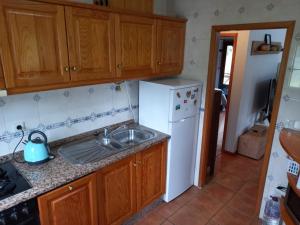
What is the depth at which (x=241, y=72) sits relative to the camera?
333cm

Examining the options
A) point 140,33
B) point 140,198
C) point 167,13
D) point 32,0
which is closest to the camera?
point 32,0

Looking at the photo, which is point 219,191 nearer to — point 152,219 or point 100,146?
point 152,219

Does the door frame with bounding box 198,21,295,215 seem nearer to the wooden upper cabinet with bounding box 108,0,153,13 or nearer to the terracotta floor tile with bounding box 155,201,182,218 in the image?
the terracotta floor tile with bounding box 155,201,182,218

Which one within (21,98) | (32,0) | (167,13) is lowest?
(21,98)

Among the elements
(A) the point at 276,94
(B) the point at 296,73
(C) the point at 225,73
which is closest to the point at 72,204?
(A) the point at 276,94

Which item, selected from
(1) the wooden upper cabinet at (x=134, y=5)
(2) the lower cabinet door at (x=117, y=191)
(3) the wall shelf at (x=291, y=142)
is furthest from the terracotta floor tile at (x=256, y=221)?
Answer: (1) the wooden upper cabinet at (x=134, y=5)

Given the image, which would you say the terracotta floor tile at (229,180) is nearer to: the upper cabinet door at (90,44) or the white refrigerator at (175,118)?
the white refrigerator at (175,118)

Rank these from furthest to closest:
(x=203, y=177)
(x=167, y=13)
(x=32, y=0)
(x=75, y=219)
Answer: (x=203, y=177) < (x=167, y=13) < (x=75, y=219) < (x=32, y=0)

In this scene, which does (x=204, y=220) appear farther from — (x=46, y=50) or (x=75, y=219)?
(x=46, y=50)

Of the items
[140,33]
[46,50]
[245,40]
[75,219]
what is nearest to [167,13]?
[140,33]

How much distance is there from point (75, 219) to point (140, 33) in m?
1.66

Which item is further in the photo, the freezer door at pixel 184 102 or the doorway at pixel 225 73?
the doorway at pixel 225 73

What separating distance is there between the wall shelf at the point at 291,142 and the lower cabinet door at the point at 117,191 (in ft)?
4.02

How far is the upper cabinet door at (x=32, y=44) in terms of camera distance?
1.32 metres
